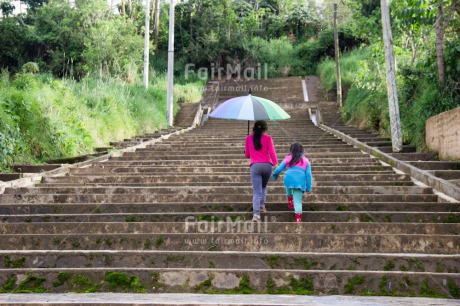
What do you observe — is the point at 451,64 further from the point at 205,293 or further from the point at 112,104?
the point at 112,104

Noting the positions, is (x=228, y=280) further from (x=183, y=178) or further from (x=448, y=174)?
(x=448, y=174)

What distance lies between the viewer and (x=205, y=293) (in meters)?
4.95

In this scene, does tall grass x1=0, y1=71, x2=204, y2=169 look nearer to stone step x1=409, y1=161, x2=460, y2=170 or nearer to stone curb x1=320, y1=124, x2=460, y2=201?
stone curb x1=320, y1=124, x2=460, y2=201

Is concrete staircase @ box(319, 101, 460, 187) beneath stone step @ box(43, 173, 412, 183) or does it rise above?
above

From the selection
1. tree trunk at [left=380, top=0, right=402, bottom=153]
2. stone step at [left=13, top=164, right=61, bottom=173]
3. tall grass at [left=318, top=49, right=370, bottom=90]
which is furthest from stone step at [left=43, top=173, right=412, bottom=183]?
tall grass at [left=318, top=49, right=370, bottom=90]

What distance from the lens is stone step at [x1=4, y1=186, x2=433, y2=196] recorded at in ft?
27.1

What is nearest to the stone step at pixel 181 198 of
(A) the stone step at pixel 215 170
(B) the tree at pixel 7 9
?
(A) the stone step at pixel 215 170

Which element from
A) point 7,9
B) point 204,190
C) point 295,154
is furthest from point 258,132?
point 7,9

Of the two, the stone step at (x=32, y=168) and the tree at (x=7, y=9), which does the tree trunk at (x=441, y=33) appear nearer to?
the stone step at (x=32, y=168)

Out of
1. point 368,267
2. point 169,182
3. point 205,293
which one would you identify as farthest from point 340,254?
point 169,182

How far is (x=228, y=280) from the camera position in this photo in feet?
16.6

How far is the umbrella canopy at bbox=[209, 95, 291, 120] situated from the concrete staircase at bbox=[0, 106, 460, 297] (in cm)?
114

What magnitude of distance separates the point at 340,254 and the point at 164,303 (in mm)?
1898

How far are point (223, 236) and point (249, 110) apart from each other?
7.40ft
